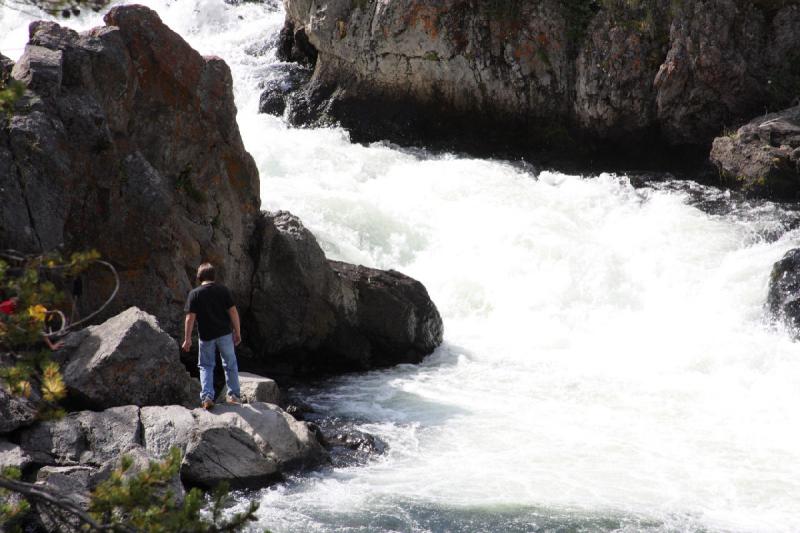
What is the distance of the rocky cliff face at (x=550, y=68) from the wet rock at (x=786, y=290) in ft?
24.9

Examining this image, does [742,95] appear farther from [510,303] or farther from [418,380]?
[418,380]

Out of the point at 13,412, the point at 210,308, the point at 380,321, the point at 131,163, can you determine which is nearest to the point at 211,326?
the point at 210,308

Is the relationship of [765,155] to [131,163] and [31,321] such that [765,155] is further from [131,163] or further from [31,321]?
[31,321]

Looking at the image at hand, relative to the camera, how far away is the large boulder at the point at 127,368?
9422 mm

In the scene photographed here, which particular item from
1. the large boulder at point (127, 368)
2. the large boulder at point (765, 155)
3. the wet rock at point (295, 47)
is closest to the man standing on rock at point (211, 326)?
the large boulder at point (127, 368)

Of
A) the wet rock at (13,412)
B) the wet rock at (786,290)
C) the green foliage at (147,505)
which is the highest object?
the green foliage at (147,505)

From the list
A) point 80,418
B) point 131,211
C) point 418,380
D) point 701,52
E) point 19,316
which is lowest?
point 418,380

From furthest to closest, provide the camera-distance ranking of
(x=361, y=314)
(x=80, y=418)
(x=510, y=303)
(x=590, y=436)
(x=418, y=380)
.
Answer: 1. (x=510, y=303)
2. (x=361, y=314)
3. (x=418, y=380)
4. (x=590, y=436)
5. (x=80, y=418)

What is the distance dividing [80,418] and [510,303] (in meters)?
9.32

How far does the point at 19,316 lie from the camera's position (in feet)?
14.5

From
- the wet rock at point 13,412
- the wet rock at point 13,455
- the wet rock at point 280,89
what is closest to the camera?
the wet rock at point 13,455

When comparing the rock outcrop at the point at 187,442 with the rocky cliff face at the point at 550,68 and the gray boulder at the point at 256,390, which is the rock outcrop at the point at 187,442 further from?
the rocky cliff face at the point at 550,68

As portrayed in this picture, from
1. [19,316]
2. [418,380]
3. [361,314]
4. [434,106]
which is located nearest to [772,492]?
[418,380]

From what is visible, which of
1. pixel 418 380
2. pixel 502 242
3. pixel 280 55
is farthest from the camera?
pixel 280 55
